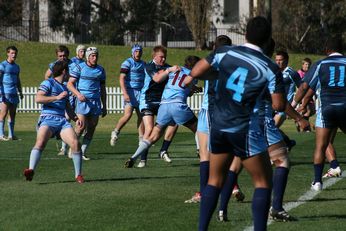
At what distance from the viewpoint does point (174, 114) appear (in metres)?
15.3

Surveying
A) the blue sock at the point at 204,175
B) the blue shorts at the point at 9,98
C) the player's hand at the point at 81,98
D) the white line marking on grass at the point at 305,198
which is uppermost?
the player's hand at the point at 81,98

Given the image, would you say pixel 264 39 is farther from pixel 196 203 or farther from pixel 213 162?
pixel 196 203

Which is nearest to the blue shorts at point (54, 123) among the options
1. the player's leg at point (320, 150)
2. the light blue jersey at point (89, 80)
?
the player's leg at point (320, 150)

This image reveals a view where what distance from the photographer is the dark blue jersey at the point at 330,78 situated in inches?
511

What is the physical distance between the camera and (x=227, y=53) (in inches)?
341

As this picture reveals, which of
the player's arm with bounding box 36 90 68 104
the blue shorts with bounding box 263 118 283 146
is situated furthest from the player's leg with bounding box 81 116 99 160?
the blue shorts with bounding box 263 118 283 146

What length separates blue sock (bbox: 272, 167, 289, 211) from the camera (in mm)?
10664

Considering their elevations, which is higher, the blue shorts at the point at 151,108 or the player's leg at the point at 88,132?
the blue shorts at the point at 151,108

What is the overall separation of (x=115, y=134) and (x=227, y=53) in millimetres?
13140

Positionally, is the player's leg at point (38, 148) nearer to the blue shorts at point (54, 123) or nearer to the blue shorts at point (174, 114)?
the blue shorts at point (54, 123)

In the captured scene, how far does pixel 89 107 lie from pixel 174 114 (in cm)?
341

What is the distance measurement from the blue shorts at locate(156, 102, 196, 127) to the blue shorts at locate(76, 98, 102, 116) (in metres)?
3.04

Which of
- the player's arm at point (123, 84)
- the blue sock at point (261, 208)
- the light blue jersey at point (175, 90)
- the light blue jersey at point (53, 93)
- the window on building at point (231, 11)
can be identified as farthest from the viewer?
the window on building at point (231, 11)

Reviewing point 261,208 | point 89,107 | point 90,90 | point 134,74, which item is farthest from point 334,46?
point 134,74
